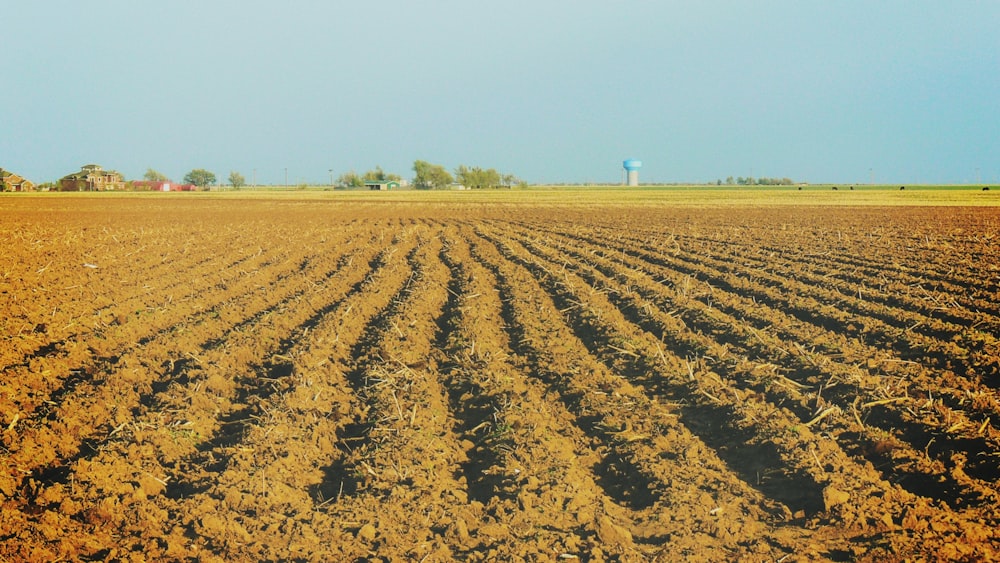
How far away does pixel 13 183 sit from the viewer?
93250 millimetres

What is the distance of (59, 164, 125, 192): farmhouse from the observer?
10300 centimetres

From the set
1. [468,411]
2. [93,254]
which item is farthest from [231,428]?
[93,254]

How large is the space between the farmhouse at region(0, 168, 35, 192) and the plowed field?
95519 mm

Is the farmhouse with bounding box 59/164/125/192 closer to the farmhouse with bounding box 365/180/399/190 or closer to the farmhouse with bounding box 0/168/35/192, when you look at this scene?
the farmhouse with bounding box 0/168/35/192

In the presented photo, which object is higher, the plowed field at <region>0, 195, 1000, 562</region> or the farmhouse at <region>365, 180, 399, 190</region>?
the farmhouse at <region>365, 180, 399, 190</region>

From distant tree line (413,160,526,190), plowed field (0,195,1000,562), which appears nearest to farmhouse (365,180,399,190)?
distant tree line (413,160,526,190)

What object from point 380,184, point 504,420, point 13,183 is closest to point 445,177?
point 380,184

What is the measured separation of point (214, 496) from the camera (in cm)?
456

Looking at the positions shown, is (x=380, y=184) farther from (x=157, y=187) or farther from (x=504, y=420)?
(x=504, y=420)

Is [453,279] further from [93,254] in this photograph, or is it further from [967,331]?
[93,254]

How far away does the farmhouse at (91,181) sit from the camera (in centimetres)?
10300

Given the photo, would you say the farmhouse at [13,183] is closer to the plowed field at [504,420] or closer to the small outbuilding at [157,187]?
the small outbuilding at [157,187]

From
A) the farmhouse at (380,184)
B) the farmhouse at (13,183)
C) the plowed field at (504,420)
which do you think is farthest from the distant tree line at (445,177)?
the plowed field at (504,420)

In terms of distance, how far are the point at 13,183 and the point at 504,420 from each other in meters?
107
